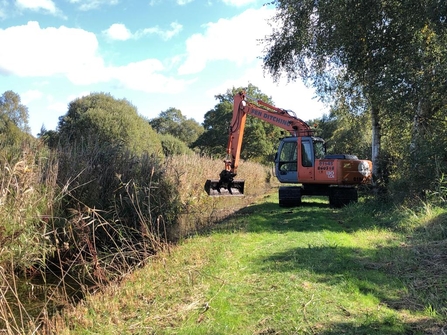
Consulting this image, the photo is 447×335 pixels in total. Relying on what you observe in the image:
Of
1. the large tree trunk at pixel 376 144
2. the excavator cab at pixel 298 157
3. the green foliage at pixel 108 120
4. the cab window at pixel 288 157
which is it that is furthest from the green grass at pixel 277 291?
the green foliage at pixel 108 120

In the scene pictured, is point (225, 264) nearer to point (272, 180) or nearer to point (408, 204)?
point (408, 204)

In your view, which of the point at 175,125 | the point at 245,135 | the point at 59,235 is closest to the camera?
the point at 59,235

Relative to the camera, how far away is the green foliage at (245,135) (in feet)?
111

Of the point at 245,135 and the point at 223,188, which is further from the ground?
the point at 245,135

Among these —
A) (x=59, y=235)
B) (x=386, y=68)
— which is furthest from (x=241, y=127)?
(x=59, y=235)

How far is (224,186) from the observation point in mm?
12836

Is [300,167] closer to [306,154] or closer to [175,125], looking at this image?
[306,154]

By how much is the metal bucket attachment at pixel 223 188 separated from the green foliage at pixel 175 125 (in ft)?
177

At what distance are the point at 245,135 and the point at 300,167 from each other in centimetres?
2123

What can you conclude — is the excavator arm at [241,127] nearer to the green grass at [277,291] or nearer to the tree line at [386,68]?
the tree line at [386,68]

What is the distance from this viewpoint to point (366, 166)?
13180 millimetres

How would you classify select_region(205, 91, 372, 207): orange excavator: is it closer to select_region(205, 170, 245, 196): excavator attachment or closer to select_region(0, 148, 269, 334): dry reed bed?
select_region(205, 170, 245, 196): excavator attachment

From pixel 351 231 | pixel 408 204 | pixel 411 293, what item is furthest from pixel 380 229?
pixel 411 293

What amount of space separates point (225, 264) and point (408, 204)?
6.68 meters
